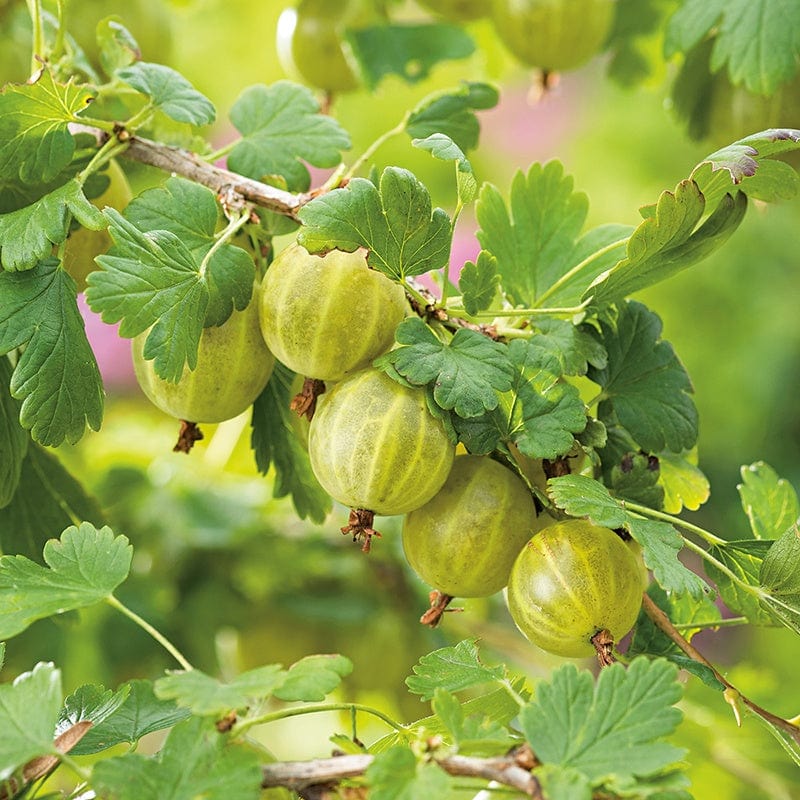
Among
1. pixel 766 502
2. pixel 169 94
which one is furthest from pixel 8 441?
pixel 766 502

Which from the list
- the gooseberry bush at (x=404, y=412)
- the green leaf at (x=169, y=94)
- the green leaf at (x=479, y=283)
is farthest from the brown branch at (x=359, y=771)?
the green leaf at (x=169, y=94)

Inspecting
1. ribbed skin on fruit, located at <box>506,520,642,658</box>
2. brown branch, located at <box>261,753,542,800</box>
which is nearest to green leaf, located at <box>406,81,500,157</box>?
ribbed skin on fruit, located at <box>506,520,642,658</box>

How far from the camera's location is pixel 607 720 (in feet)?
1.24

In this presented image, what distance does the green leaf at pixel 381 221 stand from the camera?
1.48ft

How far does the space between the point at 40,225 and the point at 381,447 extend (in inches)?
7.5

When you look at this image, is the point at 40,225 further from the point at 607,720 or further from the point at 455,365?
the point at 607,720

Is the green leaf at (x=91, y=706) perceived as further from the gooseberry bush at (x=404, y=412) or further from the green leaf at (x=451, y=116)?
the green leaf at (x=451, y=116)

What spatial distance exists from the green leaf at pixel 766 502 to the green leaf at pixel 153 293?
309mm

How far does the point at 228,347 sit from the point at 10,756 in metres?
0.21

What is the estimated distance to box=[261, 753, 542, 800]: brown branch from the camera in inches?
14.5

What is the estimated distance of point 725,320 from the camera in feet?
7.68

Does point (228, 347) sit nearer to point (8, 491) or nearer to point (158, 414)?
point (8, 491)

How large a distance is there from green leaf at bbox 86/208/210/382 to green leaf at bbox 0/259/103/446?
0.14 ft

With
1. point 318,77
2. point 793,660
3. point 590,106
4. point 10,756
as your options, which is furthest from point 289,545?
point 590,106
